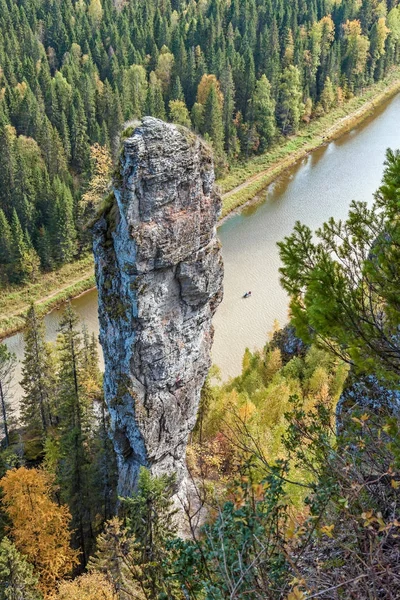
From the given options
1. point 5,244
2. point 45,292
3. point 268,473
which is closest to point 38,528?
point 268,473

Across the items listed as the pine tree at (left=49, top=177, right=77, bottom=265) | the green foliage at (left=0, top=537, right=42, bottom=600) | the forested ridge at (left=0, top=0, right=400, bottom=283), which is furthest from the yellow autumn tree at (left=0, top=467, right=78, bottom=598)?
the pine tree at (left=49, top=177, right=77, bottom=265)

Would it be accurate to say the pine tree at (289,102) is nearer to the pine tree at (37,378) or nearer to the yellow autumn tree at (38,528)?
the pine tree at (37,378)

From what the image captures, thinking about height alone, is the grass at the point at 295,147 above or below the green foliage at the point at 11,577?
below

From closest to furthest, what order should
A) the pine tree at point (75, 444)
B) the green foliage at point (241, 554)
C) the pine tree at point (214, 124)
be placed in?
the green foliage at point (241, 554) → the pine tree at point (75, 444) → the pine tree at point (214, 124)

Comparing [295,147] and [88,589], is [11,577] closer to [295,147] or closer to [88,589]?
[88,589]

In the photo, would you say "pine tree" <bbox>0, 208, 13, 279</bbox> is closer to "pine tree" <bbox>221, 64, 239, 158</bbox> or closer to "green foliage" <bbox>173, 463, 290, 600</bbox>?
"pine tree" <bbox>221, 64, 239, 158</bbox>

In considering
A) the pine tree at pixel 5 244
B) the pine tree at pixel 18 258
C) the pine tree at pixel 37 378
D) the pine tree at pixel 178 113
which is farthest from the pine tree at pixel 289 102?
the pine tree at pixel 37 378
